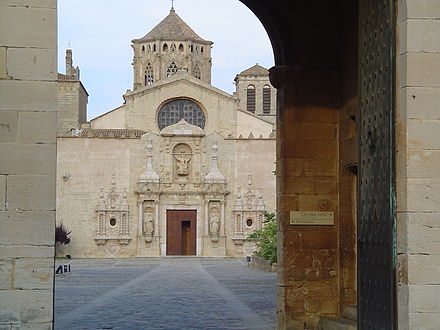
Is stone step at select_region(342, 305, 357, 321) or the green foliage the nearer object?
stone step at select_region(342, 305, 357, 321)

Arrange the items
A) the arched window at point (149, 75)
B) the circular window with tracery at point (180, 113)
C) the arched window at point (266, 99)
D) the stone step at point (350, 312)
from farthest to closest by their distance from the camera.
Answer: the arched window at point (266, 99) < the arched window at point (149, 75) < the circular window with tracery at point (180, 113) < the stone step at point (350, 312)

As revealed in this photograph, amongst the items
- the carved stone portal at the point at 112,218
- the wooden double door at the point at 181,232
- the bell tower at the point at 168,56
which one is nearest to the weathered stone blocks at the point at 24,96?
the carved stone portal at the point at 112,218

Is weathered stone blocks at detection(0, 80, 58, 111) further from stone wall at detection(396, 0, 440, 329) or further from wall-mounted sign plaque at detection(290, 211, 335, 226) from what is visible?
wall-mounted sign plaque at detection(290, 211, 335, 226)

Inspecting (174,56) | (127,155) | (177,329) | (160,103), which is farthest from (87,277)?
(174,56)

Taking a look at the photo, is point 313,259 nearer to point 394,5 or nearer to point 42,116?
point 394,5

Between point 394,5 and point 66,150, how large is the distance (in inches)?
1570

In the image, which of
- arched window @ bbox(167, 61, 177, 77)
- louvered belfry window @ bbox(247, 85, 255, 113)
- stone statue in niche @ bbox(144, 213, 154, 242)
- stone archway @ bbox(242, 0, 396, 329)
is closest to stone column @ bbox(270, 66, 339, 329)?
stone archway @ bbox(242, 0, 396, 329)

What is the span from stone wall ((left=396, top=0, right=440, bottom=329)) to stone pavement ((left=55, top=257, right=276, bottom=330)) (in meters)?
5.62

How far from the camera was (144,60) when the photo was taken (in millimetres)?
64188

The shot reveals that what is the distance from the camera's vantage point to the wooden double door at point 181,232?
46375 mm

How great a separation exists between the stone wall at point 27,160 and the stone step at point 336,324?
4.96 m

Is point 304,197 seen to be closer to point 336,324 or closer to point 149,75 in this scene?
point 336,324

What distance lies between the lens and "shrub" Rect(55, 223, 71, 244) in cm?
4341

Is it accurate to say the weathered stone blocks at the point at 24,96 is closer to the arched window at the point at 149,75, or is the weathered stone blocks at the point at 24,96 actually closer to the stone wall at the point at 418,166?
the stone wall at the point at 418,166
